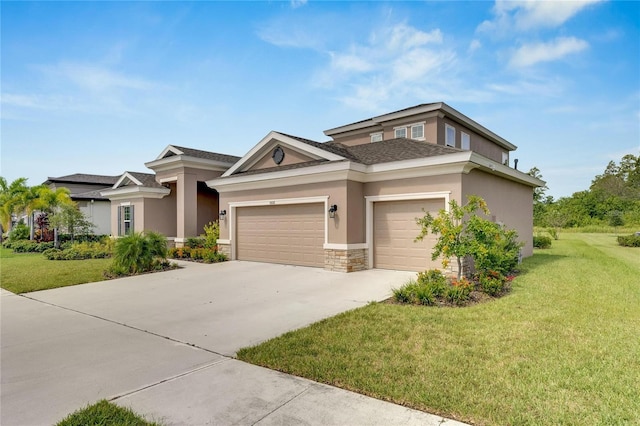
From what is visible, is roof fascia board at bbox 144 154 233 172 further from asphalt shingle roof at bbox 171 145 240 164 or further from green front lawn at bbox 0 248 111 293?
green front lawn at bbox 0 248 111 293

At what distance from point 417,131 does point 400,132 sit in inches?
35.4

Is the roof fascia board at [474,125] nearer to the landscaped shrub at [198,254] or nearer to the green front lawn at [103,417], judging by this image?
the landscaped shrub at [198,254]

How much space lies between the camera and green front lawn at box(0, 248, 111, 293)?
9979mm

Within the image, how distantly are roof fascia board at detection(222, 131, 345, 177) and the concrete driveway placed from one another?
4394 millimetres

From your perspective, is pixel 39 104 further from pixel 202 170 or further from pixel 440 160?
pixel 440 160

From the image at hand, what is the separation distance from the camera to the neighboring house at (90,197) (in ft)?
84.5

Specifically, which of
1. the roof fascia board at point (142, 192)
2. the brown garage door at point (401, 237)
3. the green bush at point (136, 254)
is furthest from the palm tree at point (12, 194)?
the brown garage door at point (401, 237)

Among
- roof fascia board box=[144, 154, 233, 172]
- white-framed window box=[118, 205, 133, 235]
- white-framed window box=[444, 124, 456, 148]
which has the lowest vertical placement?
white-framed window box=[118, 205, 133, 235]

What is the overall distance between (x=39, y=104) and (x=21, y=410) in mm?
14394

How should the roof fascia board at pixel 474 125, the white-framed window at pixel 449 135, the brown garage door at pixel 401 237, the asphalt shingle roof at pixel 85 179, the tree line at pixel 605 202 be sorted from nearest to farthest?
the brown garage door at pixel 401 237 → the roof fascia board at pixel 474 125 → the white-framed window at pixel 449 135 → the asphalt shingle roof at pixel 85 179 → the tree line at pixel 605 202

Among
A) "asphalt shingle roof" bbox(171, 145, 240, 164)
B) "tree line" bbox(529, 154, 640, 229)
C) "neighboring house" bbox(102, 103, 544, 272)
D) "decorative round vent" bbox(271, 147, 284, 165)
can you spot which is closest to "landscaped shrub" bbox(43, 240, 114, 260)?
"neighboring house" bbox(102, 103, 544, 272)

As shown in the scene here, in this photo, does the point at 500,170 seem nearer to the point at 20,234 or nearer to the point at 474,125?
the point at 474,125

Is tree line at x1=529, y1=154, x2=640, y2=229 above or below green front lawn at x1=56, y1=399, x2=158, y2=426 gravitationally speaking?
above

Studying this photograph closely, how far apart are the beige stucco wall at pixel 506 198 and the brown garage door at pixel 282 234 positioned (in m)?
4.96
